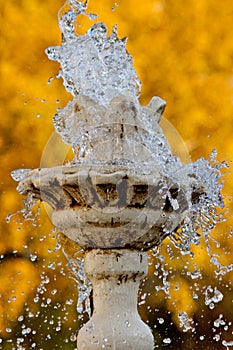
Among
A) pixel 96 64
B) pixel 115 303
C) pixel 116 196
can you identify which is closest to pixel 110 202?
pixel 116 196

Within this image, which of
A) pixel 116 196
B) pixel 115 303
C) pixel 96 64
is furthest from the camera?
pixel 96 64

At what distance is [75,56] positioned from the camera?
8.48ft

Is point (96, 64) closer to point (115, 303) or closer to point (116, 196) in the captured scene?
point (116, 196)

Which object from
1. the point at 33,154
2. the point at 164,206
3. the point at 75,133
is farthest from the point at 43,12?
the point at 164,206

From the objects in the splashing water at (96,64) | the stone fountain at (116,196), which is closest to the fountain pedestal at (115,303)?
the stone fountain at (116,196)

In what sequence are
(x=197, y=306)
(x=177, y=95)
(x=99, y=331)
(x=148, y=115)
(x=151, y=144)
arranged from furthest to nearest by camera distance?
(x=177, y=95)
(x=197, y=306)
(x=148, y=115)
(x=151, y=144)
(x=99, y=331)

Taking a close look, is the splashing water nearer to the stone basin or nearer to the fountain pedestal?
the stone basin

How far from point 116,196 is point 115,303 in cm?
41

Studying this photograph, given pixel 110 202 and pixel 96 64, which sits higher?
pixel 96 64

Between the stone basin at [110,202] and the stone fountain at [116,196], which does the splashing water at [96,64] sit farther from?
the stone basin at [110,202]

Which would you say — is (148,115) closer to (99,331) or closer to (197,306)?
(99,331)

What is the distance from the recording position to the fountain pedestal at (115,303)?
6.79 ft

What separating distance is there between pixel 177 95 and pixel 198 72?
29cm

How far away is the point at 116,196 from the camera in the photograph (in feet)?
6.52
